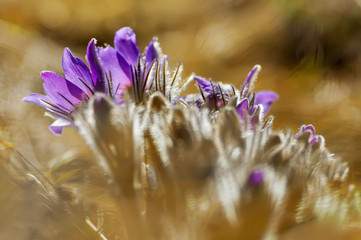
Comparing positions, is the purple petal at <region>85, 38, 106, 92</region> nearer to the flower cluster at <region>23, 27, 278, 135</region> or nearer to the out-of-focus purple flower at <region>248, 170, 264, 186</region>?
the flower cluster at <region>23, 27, 278, 135</region>

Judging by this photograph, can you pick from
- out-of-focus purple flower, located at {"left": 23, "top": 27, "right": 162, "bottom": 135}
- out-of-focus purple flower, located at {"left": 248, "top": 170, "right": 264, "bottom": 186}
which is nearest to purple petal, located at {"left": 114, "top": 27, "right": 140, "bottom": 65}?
out-of-focus purple flower, located at {"left": 23, "top": 27, "right": 162, "bottom": 135}

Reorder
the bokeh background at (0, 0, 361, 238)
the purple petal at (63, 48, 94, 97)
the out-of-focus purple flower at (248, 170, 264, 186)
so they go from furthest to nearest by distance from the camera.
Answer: the bokeh background at (0, 0, 361, 238)
the purple petal at (63, 48, 94, 97)
the out-of-focus purple flower at (248, 170, 264, 186)

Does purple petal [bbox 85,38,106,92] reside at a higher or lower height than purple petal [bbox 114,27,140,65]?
lower

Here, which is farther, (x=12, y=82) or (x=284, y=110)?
(x=284, y=110)

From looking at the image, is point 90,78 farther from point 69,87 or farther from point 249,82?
point 249,82

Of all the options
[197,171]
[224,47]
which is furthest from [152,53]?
[224,47]

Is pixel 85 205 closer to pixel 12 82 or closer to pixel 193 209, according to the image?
pixel 193 209

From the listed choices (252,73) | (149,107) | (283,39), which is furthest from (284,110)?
(149,107)

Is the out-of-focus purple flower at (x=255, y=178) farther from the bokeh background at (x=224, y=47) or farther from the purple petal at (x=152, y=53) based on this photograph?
the bokeh background at (x=224, y=47)
